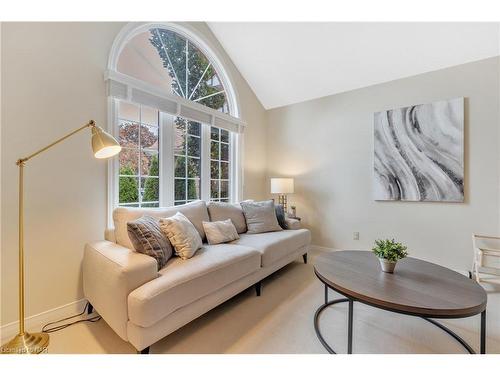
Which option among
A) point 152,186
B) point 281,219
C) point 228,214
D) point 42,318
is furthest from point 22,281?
point 281,219

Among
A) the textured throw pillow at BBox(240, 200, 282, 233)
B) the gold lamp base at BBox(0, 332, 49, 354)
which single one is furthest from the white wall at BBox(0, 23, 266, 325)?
the textured throw pillow at BBox(240, 200, 282, 233)

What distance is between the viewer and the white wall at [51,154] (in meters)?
1.57

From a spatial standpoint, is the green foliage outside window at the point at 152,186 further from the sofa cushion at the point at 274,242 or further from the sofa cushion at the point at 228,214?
the sofa cushion at the point at 274,242

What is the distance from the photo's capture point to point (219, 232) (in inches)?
92.3

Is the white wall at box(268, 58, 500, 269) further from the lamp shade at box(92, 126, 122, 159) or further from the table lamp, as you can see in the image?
the lamp shade at box(92, 126, 122, 159)

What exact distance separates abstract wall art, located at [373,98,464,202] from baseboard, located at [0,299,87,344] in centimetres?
356

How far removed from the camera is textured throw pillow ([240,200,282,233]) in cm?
278

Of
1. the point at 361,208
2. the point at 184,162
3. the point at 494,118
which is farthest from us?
the point at 361,208
